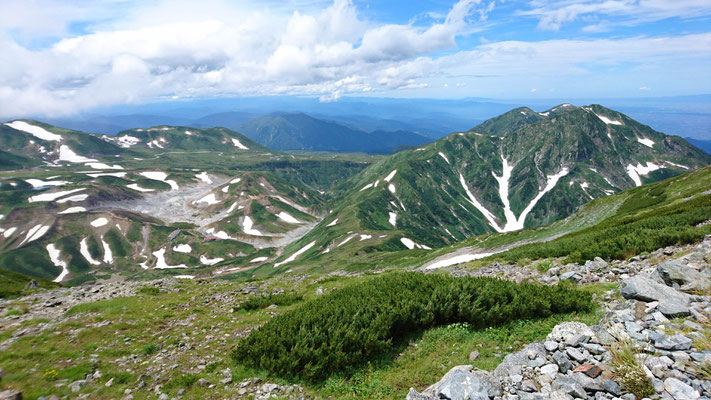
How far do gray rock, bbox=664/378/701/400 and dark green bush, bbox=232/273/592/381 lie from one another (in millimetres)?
5829

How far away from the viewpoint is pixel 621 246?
19234mm

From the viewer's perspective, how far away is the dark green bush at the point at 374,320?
11.2 m

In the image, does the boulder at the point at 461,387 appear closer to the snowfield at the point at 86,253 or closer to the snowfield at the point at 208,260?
the snowfield at the point at 208,260

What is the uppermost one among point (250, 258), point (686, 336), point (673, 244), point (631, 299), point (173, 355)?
point (686, 336)

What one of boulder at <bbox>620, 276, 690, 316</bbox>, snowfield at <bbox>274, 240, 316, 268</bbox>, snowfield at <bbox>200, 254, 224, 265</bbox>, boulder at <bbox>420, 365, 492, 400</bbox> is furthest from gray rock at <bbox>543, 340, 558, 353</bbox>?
snowfield at <bbox>200, 254, 224, 265</bbox>

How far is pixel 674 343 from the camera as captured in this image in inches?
284

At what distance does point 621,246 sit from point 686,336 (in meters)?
14.6

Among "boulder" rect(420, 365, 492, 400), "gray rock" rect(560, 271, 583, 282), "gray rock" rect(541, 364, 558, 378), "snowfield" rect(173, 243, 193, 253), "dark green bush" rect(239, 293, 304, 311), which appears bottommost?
"snowfield" rect(173, 243, 193, 253)

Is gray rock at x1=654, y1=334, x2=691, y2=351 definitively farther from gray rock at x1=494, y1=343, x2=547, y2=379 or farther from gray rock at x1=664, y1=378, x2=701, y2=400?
gray rock at x1=494, y1=343, x2=547, y2=379

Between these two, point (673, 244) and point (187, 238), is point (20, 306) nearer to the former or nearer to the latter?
point (673, 244)

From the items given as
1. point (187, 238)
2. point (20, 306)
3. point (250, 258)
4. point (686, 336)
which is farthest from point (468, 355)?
point (187, 238)

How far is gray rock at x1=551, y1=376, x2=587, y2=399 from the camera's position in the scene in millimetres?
6785

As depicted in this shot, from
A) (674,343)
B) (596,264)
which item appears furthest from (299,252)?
(674,343)

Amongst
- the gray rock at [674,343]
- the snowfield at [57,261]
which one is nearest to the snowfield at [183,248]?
the snowfield at [57,261]
